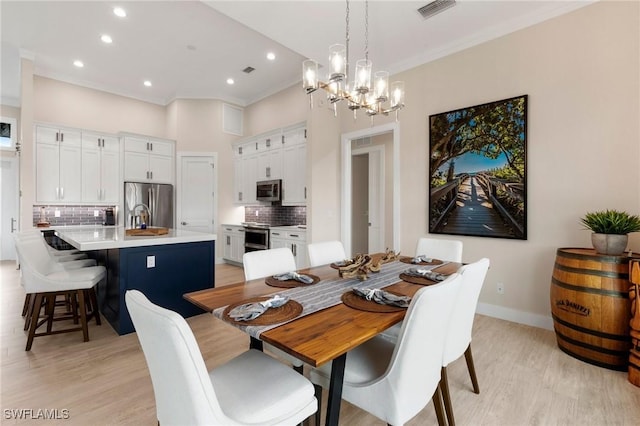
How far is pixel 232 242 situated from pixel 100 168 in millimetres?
2807

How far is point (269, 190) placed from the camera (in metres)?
5.45

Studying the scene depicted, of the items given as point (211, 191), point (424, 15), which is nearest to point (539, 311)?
point (424, 15)

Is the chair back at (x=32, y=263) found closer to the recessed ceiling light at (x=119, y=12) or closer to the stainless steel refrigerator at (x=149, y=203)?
the recessed ceiling light at (x=119, y=12)

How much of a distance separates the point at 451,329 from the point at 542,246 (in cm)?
209

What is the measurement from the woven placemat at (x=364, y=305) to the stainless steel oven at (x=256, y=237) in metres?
3.64

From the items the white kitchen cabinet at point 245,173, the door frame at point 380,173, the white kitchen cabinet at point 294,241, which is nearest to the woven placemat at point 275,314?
the white kitchen cabinet at point 294,241

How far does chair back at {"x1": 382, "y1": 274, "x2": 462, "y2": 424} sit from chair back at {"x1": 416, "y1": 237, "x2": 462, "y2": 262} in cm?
154

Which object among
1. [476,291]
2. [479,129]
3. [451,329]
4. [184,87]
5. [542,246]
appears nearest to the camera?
[451,329]

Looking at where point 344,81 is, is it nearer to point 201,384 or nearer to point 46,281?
point 201,384

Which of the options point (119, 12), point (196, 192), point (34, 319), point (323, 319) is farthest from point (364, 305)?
point (196, 192)

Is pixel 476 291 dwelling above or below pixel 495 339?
above

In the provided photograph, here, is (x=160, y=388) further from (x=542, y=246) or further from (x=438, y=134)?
(x=438, y=134)

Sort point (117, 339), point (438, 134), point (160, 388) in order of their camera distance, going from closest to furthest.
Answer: point (160, 388)
point (117, 339)
point (438, 134)

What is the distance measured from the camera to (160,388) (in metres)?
1.00
